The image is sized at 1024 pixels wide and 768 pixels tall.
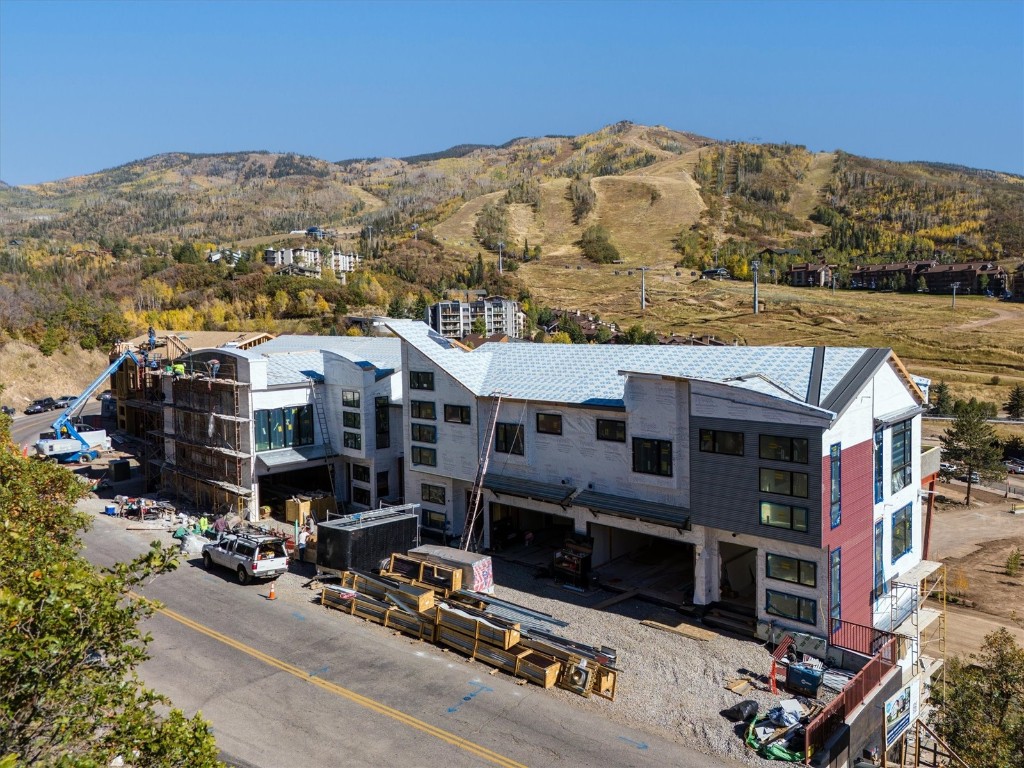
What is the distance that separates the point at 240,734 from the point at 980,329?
147 metres

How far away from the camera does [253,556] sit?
30.7 meters

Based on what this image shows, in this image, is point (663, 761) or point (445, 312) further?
point (445, 312)

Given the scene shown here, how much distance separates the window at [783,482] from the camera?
24.4m

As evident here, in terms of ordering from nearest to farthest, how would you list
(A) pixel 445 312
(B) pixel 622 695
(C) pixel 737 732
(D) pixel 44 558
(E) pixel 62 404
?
(D) pixel 44 558
(C) pixel 737 732
(B) pixel 622 695
(E) pixel 62 404
(A) pixel 445 312

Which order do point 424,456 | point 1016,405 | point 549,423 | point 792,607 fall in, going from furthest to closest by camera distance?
1. point 1016,405
2. point 424,456
3. point 549,423
4. point 792,607

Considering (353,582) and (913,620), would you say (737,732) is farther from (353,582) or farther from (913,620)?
(353,582)

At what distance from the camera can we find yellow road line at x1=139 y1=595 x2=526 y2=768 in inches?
738

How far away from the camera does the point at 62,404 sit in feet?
286

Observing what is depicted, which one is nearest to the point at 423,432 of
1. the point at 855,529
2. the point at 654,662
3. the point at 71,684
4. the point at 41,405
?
the point at 654,662

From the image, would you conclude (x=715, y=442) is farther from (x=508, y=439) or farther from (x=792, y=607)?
(x=508, y=439)

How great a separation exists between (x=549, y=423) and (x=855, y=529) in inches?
507

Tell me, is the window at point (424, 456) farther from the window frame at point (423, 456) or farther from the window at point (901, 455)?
the window at point (901, 455)

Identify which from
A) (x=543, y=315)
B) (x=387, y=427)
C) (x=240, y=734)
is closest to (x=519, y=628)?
(x=240, y=734)

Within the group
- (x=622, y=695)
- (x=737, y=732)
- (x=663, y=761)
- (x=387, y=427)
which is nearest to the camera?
(x=663, y=761)
